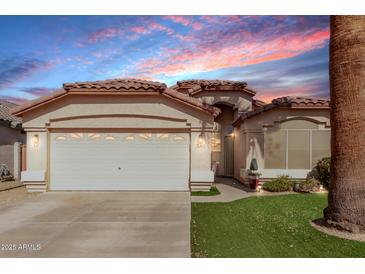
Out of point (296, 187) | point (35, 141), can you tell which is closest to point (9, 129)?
point (35, 141)

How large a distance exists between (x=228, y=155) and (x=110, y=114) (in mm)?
7930

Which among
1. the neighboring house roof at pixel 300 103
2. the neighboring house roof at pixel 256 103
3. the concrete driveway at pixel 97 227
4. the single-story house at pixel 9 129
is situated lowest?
the concrete driveway at pixel 97 227

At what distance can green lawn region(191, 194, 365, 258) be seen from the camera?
543cm

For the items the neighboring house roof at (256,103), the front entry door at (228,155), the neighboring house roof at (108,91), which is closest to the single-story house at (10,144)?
the neighboring house roof at (108,91)

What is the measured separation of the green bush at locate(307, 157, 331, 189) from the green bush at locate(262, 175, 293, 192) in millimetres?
1046

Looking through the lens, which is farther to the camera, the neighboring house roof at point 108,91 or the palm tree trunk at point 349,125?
the neighboring house roof at point 108,91

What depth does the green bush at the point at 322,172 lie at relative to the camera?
11945mm

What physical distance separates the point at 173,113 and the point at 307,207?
18.9 feet

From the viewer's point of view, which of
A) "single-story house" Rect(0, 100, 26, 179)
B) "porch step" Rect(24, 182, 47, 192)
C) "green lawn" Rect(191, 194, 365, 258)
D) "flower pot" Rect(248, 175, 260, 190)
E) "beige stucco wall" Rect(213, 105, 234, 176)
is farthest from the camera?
"beige stucco wall" Rect(213, 105, 234, 176)

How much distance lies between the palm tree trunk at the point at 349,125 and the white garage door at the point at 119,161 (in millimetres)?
6265

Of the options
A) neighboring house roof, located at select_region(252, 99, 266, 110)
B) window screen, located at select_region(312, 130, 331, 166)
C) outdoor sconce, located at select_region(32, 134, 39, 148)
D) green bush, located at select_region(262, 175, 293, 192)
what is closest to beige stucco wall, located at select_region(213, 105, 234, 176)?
neighboring house roof, located at select_region(252, 99, 266, 110)

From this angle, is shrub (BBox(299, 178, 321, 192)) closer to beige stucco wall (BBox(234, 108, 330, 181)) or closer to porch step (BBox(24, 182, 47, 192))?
beige stucco wall (BBox(234, 108, 330, 181))

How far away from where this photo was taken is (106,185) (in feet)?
39.2

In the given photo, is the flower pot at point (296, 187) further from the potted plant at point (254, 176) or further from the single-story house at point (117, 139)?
the single-story house at point (117, 139)
